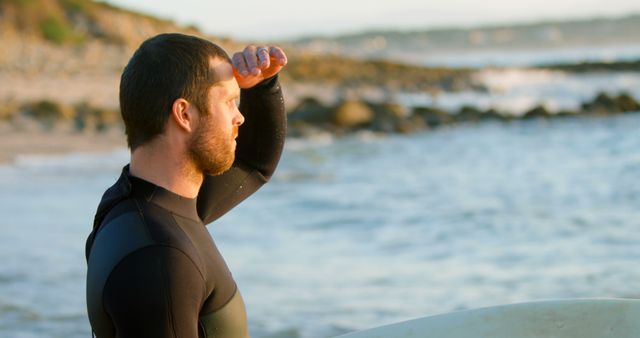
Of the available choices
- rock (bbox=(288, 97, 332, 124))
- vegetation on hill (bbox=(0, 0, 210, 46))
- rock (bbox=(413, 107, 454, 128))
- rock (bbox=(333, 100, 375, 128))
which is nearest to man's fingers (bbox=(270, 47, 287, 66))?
rock (bbox=(288, 97, 332, 124))

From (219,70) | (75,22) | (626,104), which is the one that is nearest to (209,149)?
(219,70)

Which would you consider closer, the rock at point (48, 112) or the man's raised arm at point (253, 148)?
the man's raised arm at point (253, 148)

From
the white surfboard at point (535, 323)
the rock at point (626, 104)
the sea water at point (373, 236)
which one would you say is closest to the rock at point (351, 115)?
the sea water at point (373, 236)

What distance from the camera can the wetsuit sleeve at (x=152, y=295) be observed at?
1.85 meters

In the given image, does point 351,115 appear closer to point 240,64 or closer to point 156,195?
point 240,64

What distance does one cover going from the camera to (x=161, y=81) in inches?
77.4

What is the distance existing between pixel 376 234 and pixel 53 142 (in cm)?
741

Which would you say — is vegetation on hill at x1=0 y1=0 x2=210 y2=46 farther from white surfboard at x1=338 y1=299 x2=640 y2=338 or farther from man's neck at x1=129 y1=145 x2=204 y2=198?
man's neck at x1=129 y1=145 x2=204 y2=198

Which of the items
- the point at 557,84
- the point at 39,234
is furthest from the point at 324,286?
the point at 557,84

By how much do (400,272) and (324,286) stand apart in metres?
0.74

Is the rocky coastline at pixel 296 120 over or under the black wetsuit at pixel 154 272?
over

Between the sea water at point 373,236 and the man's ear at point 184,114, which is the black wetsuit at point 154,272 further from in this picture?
the sea water at point 373,236

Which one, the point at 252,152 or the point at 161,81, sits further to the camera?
the point at 252,152

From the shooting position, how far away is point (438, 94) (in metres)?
37.2
